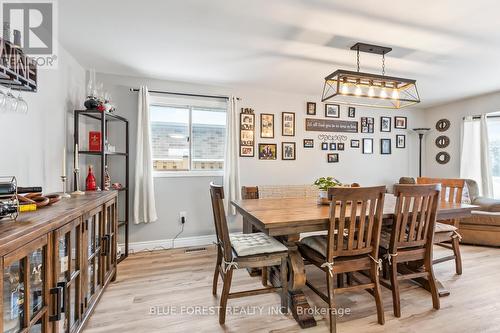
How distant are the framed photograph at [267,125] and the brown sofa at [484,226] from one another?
Result: 9.76ft

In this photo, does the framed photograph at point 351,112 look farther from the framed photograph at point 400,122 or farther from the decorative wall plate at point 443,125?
the decorative wall plate at point 443,125

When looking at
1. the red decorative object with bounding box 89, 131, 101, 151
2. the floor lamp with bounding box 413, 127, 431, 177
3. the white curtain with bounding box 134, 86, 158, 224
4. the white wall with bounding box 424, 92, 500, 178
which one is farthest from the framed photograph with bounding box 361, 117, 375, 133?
the red decorative object with bounding box 89, 131, 101, 151

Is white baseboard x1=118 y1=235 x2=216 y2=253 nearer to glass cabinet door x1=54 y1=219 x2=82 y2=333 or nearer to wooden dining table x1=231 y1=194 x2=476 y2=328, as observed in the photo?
wooden dining table x1=231 y1=194 x2=476 y2=328

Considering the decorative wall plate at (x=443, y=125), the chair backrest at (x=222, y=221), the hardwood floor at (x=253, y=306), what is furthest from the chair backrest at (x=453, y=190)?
the chair backrest at (x=222, y=221)

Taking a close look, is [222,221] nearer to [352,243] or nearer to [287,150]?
[352,243]

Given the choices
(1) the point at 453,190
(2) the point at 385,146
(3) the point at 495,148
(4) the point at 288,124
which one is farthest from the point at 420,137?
(4) the point at 288,124

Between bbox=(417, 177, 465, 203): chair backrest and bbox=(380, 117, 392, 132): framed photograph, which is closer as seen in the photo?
bbox=(417, 177, 465, 203): chair backrest

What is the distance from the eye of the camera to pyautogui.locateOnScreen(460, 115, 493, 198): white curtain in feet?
13.0

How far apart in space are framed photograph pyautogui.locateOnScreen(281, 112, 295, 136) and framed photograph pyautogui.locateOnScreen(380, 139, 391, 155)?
1836 millimetres

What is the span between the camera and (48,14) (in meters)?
1.88

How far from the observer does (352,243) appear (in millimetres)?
1807

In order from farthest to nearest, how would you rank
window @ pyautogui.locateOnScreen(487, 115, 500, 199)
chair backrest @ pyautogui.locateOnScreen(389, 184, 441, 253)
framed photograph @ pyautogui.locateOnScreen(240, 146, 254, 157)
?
window @ pyautogui.locateOnScreen(487, 115, 500, 199)
framed photograph @ pyautogui.locateOnScreen(240, 146, 254, 157)
chair backrest @ pyautogui.locateOnScreen(389, 184, 441, 253)

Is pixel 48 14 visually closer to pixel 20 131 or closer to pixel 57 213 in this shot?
pixel 20 131

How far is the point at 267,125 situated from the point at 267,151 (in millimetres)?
401
